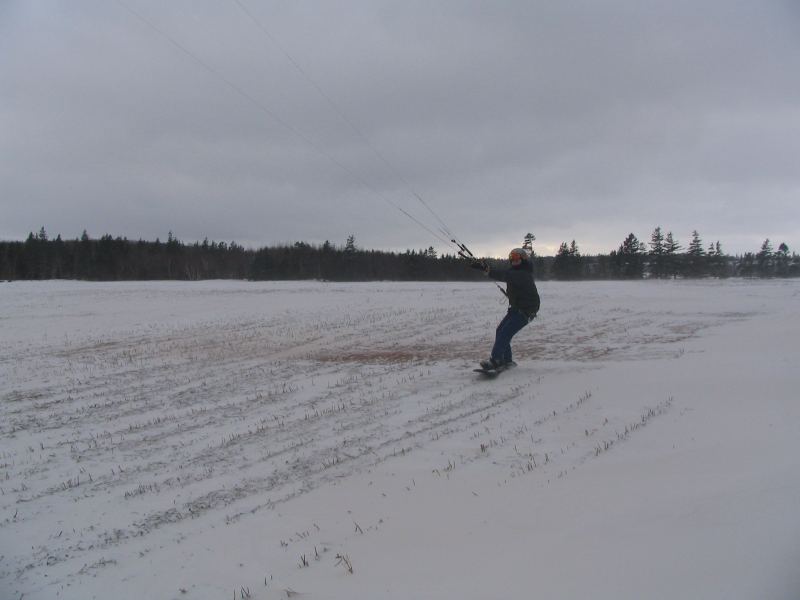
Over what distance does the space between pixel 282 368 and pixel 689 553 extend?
948cm

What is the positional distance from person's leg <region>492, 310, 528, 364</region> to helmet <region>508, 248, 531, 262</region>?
111 centimetres

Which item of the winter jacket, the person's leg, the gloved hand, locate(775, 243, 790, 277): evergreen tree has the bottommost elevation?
the person's leg

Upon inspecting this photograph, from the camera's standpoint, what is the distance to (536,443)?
21.1 feet

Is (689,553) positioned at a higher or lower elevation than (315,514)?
higher

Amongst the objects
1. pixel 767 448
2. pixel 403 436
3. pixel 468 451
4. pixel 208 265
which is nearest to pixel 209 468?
pixel 403 436

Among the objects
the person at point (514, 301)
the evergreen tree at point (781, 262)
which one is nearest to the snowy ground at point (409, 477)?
the person at point (514, 301)

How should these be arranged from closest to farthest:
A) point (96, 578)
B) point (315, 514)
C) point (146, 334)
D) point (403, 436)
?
point (96, 578), point (315, 514), point (403, 436), point (146, 334)

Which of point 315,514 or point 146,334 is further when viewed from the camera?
point 146,334

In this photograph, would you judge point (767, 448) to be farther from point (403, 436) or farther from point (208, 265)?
point (208, 265)

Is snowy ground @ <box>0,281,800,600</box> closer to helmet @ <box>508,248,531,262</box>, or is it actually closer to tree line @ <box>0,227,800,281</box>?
helmet @ <box>508,248,531,262</box>

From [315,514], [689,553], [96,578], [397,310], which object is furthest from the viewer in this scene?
[397,310]

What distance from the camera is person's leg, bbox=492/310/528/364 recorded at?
10307mm

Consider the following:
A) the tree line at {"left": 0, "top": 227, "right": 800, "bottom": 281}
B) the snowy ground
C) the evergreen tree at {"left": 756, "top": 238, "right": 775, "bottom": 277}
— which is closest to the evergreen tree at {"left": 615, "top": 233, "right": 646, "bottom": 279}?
the tree line at {"left": 0, "top": 227, "right": 800, "bottom": 281}

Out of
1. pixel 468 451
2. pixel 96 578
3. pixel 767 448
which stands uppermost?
pixel 767 448
